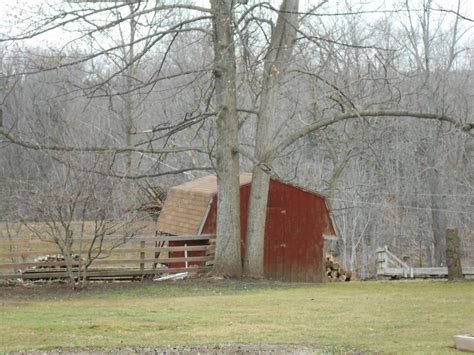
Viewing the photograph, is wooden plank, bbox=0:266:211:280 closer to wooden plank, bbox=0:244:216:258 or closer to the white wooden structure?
wooden plank, bbox=0:244:216:258

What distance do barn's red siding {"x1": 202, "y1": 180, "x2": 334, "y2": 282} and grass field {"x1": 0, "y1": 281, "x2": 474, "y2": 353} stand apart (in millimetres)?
5412

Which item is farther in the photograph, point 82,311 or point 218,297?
point 218,297

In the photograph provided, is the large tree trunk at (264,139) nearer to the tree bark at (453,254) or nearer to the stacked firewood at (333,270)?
the tree bark at (453,254)

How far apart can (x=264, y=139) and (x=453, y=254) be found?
560cm

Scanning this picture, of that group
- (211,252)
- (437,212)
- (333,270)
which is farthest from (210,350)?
(437,212)

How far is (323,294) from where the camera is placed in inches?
651

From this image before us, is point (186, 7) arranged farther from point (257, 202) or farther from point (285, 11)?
point (257, 202)

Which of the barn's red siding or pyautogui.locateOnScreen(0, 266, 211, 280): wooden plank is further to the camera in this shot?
the barn's red siding

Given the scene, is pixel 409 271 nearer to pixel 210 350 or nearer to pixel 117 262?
pixel 117 262

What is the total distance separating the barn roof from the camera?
2306 cm

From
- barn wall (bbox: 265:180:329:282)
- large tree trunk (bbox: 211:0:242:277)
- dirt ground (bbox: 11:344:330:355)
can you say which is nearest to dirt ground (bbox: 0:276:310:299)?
large tree trunk (bbox: 211:0:242:277)

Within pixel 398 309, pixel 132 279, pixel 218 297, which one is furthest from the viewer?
pixel 132 279

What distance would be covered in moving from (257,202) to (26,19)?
7.50 m

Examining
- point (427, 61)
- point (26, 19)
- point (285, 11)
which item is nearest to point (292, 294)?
point (285, 11)
